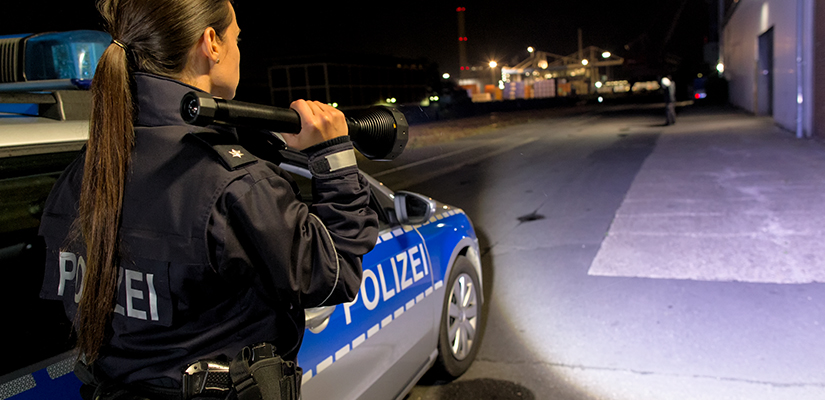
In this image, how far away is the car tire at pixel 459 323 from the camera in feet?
10.7

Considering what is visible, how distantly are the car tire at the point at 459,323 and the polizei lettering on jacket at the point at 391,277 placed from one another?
0.40 meters

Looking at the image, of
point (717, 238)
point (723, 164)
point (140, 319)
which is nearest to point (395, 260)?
point (140, 319)

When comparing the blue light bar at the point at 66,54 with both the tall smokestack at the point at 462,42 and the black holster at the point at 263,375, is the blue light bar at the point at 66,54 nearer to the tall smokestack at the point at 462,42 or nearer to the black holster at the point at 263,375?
the black holster at the point at 263,375

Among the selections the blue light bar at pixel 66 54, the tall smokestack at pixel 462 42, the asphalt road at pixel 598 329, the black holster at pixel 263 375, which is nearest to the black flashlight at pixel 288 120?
the black holster at pixel 263 375

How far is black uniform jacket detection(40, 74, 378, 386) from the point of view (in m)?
1.28

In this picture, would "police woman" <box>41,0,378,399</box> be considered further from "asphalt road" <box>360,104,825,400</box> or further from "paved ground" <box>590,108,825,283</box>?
"paved ground" <box>590,108,825,283</box>

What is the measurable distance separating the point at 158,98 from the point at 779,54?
23.0 m

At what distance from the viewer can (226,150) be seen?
131cm

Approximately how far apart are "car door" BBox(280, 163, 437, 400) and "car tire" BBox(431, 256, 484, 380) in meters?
0.18

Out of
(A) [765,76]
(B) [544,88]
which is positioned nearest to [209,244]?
(A) [765,76]

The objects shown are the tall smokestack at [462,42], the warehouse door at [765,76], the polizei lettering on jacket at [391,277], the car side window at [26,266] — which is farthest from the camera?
the tall smokestack at [462,42]

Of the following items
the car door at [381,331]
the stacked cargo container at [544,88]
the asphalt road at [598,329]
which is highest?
the stacked cargo container at [544,88]

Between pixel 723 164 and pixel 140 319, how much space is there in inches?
462

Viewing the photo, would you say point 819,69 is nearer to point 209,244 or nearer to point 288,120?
point 288,120
